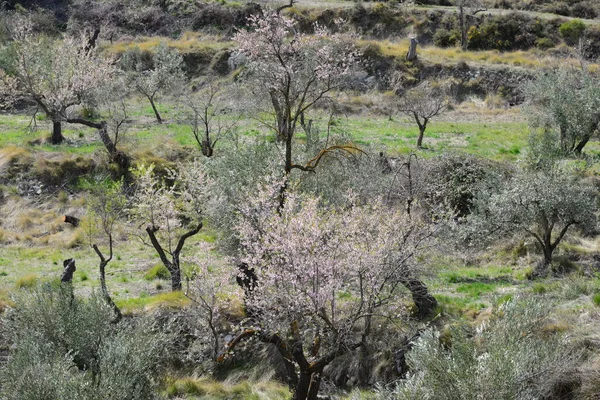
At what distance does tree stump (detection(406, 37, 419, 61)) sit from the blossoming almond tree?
125 feet

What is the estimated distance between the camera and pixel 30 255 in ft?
95.5

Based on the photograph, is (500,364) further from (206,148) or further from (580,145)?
(580,145)

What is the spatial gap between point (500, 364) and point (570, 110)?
24.5 metres

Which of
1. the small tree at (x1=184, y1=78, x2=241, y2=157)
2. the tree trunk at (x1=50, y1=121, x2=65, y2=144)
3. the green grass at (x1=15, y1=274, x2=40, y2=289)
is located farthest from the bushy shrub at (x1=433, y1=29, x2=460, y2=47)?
the green grass at (x1=15, y1=274, x2=40, y2=289)

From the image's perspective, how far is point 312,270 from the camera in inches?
576

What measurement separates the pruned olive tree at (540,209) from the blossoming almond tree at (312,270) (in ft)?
29.3

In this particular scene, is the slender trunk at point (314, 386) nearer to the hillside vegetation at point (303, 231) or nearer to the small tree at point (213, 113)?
the hillside vegetation at point (303, 231)

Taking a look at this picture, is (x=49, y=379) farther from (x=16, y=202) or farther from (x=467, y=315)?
(x=16, y=202)

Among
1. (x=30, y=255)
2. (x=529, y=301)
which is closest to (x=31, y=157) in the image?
(x=30, y=255)

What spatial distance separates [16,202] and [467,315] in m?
27.2

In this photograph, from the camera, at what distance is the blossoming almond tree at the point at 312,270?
581 inches

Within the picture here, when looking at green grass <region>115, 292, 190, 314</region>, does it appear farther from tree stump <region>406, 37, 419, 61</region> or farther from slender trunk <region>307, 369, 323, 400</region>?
tree stump <region>406, 37, 419, 61</region>

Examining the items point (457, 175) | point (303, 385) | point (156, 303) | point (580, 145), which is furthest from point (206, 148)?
point (580, 145)

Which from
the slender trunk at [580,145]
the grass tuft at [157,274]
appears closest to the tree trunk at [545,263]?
the slender trunk at [580,145]
